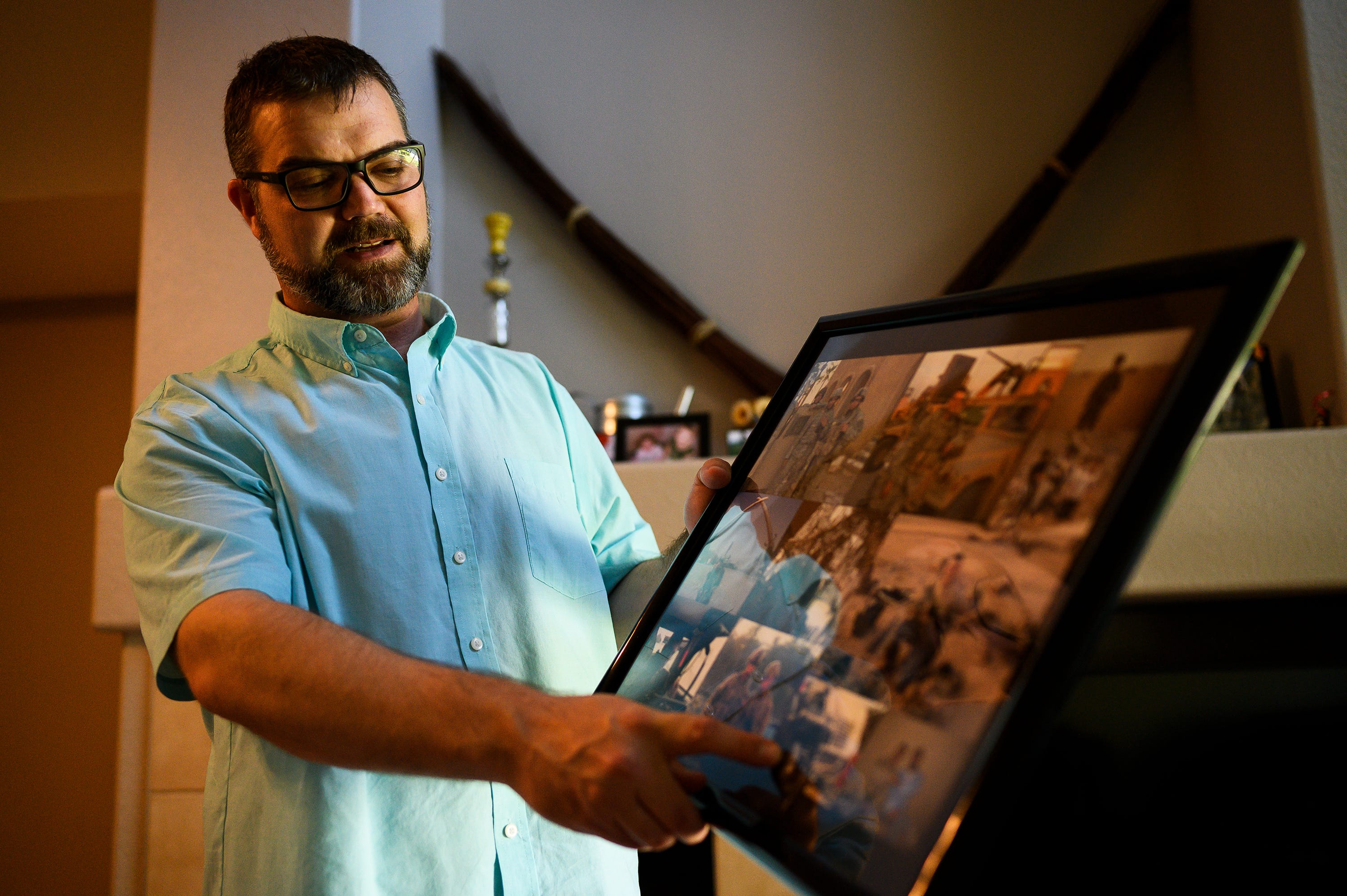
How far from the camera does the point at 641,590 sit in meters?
1.08

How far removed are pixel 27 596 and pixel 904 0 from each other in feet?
10.9

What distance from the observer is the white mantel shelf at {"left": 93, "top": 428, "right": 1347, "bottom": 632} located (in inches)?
49.3

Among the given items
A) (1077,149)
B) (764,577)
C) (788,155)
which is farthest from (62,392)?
(1077,149)

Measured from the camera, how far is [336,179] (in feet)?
3.25

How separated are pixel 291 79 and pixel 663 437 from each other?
1.10 metres

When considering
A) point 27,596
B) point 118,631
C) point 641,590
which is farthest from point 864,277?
point 27,596

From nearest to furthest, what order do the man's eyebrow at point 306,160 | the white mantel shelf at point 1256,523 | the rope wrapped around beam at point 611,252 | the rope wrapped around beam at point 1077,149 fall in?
the man's eyebrow at point 306,160 < the white mantel shelf at point 1256,523 < the rope wrapped around beam at point 1077,149 < the rope wrapped around beam at point 611,252

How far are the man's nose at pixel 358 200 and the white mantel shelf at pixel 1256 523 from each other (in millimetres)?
1216

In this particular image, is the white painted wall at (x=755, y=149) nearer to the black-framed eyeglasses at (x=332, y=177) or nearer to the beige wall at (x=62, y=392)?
the beige wall at (x=62, y=392)

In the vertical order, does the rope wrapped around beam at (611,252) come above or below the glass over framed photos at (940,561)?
above

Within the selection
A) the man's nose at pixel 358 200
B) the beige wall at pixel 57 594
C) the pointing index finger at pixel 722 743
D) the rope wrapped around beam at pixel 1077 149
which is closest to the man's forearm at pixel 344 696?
the pointing index finger at pixel 722 743

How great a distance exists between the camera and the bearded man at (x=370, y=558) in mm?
606

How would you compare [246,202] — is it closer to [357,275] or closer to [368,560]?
[357,275]

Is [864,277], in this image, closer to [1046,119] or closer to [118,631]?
[1046,119]
